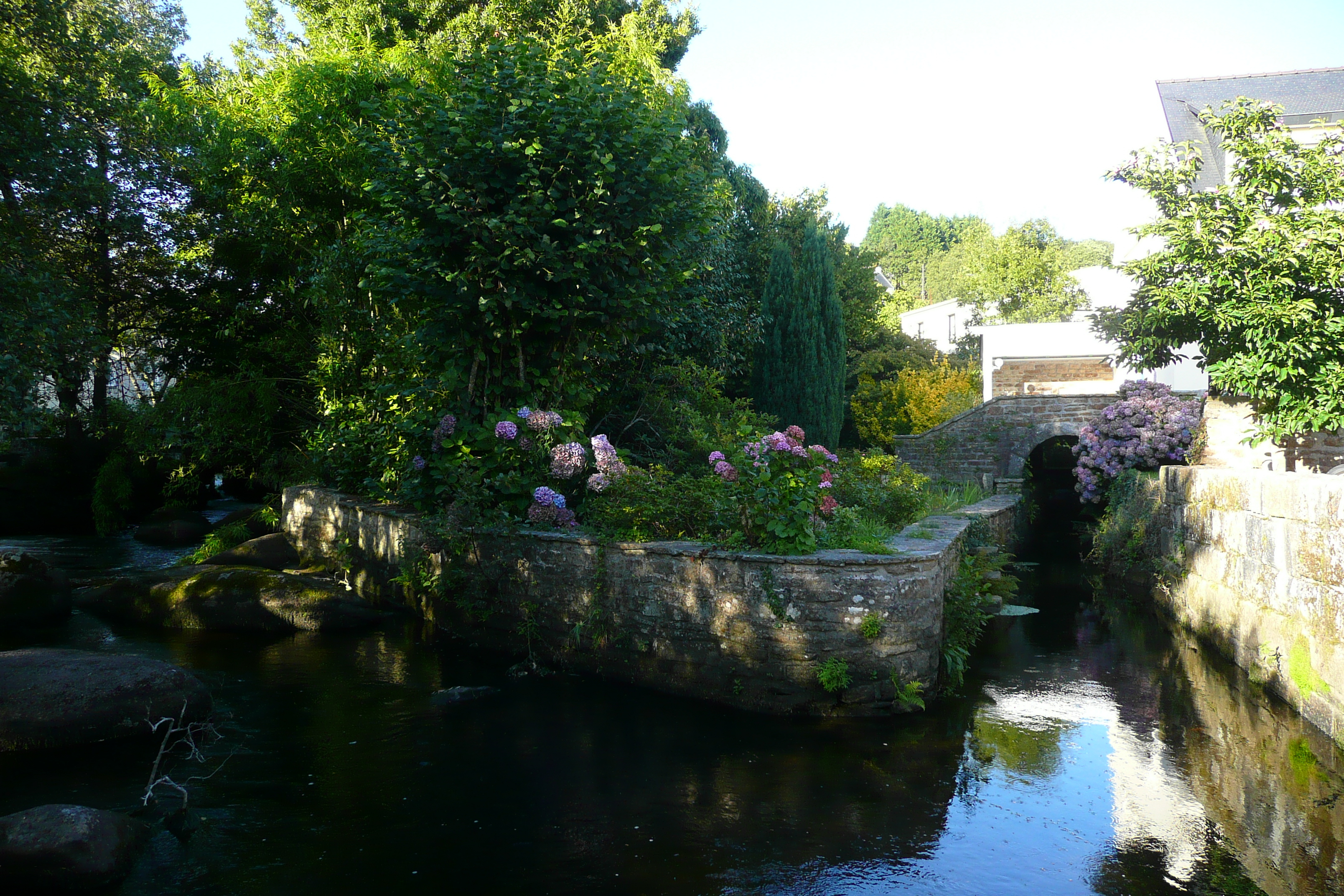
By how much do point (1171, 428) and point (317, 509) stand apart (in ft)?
42.7

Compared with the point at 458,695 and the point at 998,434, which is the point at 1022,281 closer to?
the point at 998,434

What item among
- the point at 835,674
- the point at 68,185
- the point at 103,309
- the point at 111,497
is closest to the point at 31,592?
the point at 68,185

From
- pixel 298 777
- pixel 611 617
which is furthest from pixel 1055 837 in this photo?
pixel 298 777

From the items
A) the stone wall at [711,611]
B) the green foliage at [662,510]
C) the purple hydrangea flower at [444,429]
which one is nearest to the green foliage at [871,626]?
the stone wall at [711,611]

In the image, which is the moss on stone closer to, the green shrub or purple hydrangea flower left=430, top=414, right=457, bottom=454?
the green shrub

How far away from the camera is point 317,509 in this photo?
38.9 feet

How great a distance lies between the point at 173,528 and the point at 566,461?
10.7 m

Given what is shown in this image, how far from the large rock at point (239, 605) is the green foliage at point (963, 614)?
5721mm

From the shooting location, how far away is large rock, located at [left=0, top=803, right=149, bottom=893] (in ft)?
12.8

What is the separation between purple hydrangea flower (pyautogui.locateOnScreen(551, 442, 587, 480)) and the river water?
171 cm

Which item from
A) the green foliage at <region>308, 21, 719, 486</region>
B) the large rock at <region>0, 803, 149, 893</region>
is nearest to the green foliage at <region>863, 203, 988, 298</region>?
the green foliage at <region>308, 21, 719, 486</region>

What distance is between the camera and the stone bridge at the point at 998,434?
60.4ft

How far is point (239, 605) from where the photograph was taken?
9.23 meters

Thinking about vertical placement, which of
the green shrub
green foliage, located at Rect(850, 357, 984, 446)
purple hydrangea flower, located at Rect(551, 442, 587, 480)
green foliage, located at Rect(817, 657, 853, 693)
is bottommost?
green foliage, located at Rect(817, 657, 853, 693)
